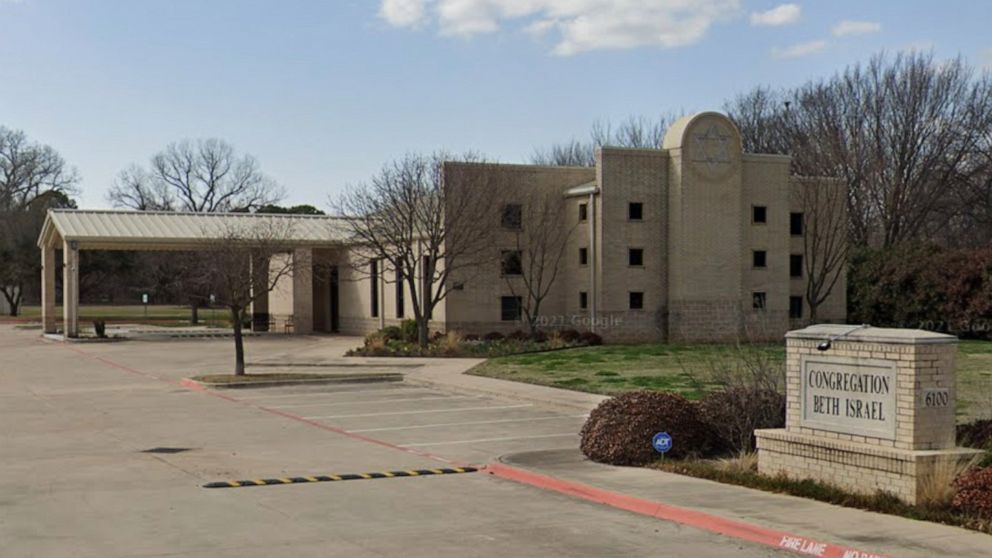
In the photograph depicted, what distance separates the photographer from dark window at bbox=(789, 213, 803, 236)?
46.4 meters

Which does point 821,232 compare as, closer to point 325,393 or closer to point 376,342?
point 376,342

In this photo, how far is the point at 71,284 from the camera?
1992 inches

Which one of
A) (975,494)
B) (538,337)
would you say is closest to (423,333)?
(538,337)

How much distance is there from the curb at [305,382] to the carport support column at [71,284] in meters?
23.0

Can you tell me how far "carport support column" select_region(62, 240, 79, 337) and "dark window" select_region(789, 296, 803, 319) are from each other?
31572 mm

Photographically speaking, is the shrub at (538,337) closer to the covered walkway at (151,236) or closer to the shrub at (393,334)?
the shrub at (393,334)

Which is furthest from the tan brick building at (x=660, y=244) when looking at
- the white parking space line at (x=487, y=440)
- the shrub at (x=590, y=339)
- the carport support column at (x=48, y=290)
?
the carport support column at (x=48, y=290)

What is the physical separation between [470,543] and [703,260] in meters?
33.8

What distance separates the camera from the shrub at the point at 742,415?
567 inches

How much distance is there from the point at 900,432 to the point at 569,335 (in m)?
29.0

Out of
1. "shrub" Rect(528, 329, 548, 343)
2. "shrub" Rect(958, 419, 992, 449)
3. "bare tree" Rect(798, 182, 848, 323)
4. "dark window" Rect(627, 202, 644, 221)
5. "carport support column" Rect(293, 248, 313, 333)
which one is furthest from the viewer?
"carport support column" Rect(293, 248, 313, 333)

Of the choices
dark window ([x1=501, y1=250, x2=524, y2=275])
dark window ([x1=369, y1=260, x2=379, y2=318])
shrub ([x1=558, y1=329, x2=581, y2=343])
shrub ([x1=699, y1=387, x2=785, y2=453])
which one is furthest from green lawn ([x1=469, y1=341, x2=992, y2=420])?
dark window ([x1=369, y1=260, x2=379, y2=318])

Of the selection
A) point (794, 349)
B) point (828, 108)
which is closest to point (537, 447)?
point (794, 349)

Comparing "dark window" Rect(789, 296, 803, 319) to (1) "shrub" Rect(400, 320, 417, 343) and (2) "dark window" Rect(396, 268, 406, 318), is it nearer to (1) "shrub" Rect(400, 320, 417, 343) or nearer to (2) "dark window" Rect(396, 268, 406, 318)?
(1) "shrub" Rect(400, 320, 417, 343)
